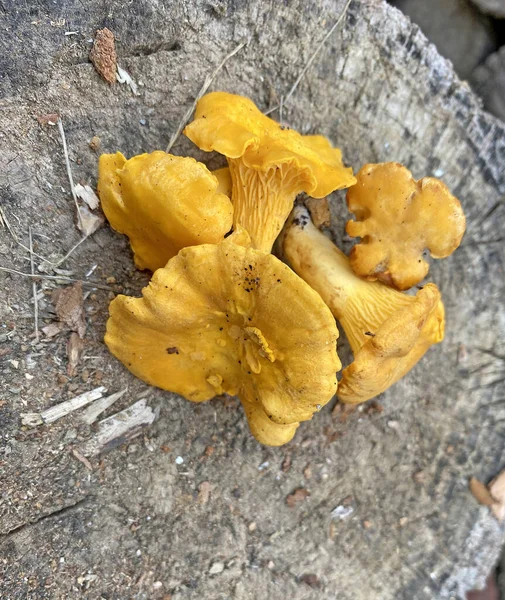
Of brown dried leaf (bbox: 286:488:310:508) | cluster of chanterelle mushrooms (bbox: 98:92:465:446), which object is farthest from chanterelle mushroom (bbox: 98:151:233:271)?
brown dried leaf (bbox: 286:488:310:508)

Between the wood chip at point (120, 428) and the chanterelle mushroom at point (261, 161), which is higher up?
the chanterelle mushroom at point (261, 161)

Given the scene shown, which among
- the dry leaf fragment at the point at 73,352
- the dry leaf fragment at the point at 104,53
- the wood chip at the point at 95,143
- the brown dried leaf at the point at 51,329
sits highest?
the dry leaf fragment at the point at 104,53

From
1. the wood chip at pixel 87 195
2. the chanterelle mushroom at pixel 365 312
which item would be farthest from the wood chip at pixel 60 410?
the chanterelle mushroom at pixel 365 312

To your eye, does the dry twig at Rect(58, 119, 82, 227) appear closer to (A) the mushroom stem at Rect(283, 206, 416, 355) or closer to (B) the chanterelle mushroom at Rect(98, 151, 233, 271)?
(B) the chanterelle mushroom at Rect(98, 151, 233, 271)

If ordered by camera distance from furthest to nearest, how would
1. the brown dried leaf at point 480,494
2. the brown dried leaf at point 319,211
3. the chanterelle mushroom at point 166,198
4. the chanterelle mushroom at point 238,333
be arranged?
the brown dried leaf at point 480,494, the brown dried leaf at point 319,211, the chanterelle mushroom at point 166,198, the chanterelle mushroom at point 238,333

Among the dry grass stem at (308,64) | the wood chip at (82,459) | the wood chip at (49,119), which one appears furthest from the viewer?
the dry grass stem at (308,64)

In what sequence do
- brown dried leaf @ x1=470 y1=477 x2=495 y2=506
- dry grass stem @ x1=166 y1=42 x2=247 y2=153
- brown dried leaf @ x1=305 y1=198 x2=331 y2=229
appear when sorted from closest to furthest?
dry grass stem @ x1=166 y1=42 x2=247 y2=153, brown dried leaf @ x1=305 y1=198 x2=331 y2=229, brown dried leaf @ x1=470 y1=477 x2=495 y2=506

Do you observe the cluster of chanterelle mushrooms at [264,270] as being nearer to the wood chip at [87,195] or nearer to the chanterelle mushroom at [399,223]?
A: the chanterelle mushroom at [399,223]

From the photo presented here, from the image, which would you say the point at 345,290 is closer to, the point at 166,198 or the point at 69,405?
the point at 166,198
